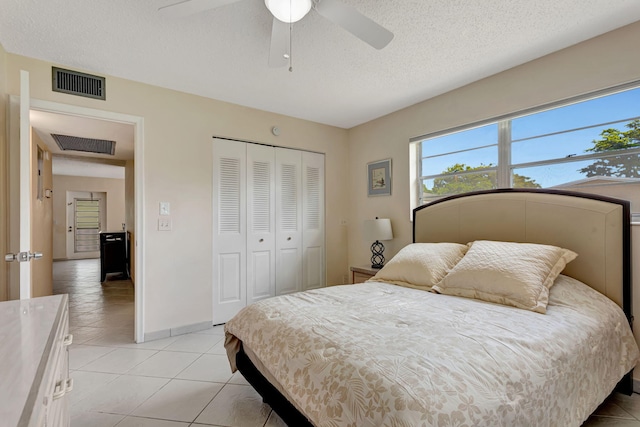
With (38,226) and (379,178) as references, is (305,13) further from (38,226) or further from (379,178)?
(38,226)

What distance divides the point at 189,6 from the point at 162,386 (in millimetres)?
2348

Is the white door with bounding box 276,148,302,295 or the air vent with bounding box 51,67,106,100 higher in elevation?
the air vent with bounding box 51,67,106,100

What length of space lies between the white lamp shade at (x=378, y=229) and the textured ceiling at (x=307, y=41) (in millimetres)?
1422

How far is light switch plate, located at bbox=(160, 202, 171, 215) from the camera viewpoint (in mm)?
2889

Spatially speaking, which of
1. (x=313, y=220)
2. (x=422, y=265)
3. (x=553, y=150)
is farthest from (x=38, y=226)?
(x=553, y=150)

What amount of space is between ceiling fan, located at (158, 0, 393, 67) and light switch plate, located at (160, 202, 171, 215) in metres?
1.79

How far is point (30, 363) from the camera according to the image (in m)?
0.74

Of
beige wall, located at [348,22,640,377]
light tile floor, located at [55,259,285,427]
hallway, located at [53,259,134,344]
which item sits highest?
beige wall, located at [348,22,640,377]

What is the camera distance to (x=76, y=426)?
1.65 meters

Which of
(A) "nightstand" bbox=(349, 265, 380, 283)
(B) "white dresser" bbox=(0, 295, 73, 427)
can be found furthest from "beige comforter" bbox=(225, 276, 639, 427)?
(A) "nightstand" bbox=(349, 265, 380, 283)

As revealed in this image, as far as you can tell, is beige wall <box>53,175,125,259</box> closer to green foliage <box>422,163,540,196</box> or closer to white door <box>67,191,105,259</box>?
white door <box>67,191,105,259</box>

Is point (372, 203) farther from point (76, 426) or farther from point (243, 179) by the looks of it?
point (76, 426)

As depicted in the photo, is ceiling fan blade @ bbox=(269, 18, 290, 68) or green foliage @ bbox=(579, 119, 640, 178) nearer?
ceiling fan blade @ bbox=(269, 18, 290, 68)

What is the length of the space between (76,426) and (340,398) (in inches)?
64.8
